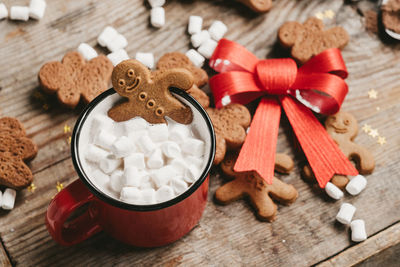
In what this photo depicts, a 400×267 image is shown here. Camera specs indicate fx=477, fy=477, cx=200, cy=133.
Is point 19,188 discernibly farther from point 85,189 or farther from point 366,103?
point 366,103

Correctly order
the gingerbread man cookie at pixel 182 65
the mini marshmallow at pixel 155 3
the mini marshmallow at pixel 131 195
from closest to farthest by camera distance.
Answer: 1. the mini marshmallow at pixel 131 195
2. the gingerbread man cookie at pixel 182 65
3. the mini marshmallow at pixel 155 3

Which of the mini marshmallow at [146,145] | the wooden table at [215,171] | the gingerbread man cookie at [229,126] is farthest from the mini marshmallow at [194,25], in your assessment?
the mini marshmallow at [146,145]

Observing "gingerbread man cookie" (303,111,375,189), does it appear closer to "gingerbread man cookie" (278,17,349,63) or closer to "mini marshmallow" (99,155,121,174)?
"gingerbread man cookie" (278,17,349,63)

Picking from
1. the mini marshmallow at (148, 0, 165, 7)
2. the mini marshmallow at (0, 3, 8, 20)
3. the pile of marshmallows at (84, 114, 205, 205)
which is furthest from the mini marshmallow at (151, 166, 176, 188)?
the mini marshmallow at (0, 3, 8, 20)

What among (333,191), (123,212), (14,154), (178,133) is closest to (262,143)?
(333,191)

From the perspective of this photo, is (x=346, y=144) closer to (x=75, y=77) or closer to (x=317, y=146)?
(x=317, y=146)

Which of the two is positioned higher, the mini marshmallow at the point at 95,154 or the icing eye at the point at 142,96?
the icing eye at the point at 142,96

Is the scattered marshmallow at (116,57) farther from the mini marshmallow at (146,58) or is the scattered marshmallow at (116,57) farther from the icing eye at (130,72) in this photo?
the icing eye at (130,72)
